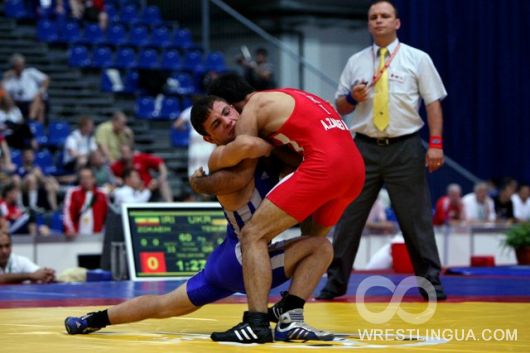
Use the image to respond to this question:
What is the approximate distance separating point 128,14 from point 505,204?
6623 millimetres

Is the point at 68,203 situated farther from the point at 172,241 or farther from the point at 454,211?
the point at 454,211

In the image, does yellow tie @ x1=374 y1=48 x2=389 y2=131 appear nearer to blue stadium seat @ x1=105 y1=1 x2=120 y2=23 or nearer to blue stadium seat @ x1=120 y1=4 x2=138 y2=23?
blue stadium seat @ x1=105 y1=1 x2=120 y2=23

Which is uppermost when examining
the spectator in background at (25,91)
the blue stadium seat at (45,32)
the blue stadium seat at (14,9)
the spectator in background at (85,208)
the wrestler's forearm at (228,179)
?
the wrestler's forearm at (228,179)

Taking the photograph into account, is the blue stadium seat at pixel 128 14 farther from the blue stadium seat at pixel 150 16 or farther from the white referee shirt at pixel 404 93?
the white referee shirt at pixel 404 93

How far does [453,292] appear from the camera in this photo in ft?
26.2

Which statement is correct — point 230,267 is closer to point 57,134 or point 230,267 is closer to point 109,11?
point 57,134

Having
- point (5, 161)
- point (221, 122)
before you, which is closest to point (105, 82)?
point (5, 161)

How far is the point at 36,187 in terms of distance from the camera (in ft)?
44.9

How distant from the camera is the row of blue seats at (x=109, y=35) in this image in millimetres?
17688

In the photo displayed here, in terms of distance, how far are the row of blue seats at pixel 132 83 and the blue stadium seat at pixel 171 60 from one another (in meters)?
0.16

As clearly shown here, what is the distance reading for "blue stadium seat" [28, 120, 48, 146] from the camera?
15.4 metres

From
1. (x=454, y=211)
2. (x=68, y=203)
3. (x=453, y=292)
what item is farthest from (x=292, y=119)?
(x=454, y=211)

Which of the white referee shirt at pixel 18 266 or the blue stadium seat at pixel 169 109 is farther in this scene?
the blue stadium seat at pixel 169 109

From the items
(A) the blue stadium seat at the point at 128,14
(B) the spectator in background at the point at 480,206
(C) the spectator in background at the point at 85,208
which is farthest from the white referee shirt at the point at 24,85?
(B) the spectator in background at the point at 480,206
